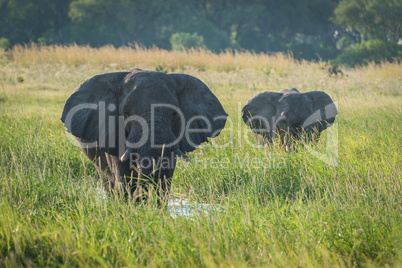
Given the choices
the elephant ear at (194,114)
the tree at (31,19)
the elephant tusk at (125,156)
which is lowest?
the elephant tusk at (125,156)

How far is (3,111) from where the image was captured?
34.9ft

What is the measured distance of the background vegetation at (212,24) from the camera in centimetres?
4103

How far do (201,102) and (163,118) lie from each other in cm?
92

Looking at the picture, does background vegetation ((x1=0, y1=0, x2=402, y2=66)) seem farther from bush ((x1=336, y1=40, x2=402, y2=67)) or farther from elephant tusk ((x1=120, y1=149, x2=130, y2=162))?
elephant tusk ((x1=120, y1=149, x2=130, y2=162))

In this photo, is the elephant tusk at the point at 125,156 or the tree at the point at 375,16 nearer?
the elephant tusk at the point at 125,156

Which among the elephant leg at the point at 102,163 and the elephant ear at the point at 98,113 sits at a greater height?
the elephant ear at the point at 98,113

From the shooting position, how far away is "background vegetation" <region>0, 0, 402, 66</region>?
41.0 m

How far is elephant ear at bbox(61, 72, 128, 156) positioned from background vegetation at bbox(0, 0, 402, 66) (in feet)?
116

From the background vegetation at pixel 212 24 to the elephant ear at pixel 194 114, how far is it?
34609 mm

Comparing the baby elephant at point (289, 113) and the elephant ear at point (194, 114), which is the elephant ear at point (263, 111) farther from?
the elephant ear at point (194, 114)

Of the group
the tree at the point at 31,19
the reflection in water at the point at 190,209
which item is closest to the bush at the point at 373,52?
the tree at the point at 31,19

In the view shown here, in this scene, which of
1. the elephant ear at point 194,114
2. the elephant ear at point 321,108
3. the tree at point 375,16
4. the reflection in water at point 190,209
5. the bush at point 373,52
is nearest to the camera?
the reflection in water at point 190,209

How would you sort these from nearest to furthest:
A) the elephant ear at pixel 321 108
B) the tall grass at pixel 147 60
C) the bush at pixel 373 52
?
1. the elephant ear at pixel 321 108
2. the tall grass at pixel 147 60
3. the bush at pixel 373 52

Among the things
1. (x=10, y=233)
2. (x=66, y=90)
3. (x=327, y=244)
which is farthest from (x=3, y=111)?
(x=327, y=244)
